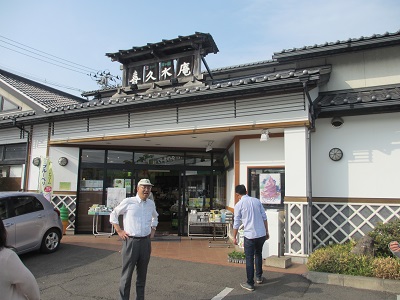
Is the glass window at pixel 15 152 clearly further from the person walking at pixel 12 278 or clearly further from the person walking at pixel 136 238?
the person walking at pixel 12 278

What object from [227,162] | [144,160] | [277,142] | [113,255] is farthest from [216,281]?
[144,160]

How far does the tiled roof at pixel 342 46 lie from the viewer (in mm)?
8516

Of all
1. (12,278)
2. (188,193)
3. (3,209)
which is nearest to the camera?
(12,278)

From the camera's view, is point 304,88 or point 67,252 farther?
point 67,252

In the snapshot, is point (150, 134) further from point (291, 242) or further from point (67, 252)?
point (291, 242)

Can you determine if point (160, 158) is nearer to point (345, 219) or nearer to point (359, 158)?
point (345, 219)

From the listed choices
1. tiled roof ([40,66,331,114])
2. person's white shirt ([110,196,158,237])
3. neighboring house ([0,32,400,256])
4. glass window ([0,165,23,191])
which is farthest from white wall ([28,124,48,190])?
person's white shirt ([110,196,158,237])

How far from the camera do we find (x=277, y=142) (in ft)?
28.7

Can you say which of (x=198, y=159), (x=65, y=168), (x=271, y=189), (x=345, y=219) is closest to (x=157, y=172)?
(x=198, y=159)

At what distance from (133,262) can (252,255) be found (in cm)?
216

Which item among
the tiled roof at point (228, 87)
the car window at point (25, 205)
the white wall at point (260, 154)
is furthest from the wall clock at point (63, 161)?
the white wall at point (260, 154)

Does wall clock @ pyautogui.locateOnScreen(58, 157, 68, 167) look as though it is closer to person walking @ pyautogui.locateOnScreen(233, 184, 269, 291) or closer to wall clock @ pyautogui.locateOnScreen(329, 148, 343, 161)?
person walking @ pyautogui.locateOnScreen(233, 184, 269, 291)

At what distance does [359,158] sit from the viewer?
796 centimetres

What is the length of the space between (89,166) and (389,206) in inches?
365
